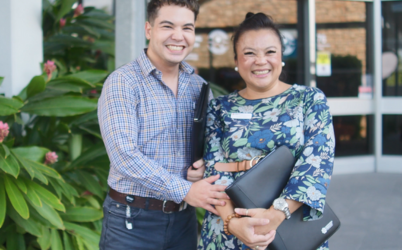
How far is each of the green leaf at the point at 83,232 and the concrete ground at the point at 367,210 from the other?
7.23 feet

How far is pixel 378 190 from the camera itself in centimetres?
540

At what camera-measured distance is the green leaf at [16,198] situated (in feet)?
7.50

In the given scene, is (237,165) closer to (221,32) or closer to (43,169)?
(43,169)

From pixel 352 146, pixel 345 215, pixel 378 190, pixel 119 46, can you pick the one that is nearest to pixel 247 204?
pixel 119 46

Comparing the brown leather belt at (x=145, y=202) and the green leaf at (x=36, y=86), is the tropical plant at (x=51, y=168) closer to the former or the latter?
the green leaf at (x=36, y=86)

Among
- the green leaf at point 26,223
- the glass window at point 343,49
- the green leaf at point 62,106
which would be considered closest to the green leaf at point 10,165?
the green leaf at point 26,223

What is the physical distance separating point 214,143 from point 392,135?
5.77 meters

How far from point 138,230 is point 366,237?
2841mm

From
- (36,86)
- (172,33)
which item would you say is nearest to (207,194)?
(172,33)

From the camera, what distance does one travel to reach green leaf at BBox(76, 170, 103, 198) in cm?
291

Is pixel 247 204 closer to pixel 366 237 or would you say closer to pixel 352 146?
pixel 366 237

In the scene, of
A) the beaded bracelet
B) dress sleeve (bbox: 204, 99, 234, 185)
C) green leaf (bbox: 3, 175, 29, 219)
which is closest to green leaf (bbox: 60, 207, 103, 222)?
green leaf (bbox: 3, 175, 29, 219)

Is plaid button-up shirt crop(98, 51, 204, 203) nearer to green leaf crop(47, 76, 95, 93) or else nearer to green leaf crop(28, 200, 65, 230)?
green leaf crop(28, 200, 65, 230)

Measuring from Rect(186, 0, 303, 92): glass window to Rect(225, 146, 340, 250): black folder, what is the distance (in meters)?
4.63
